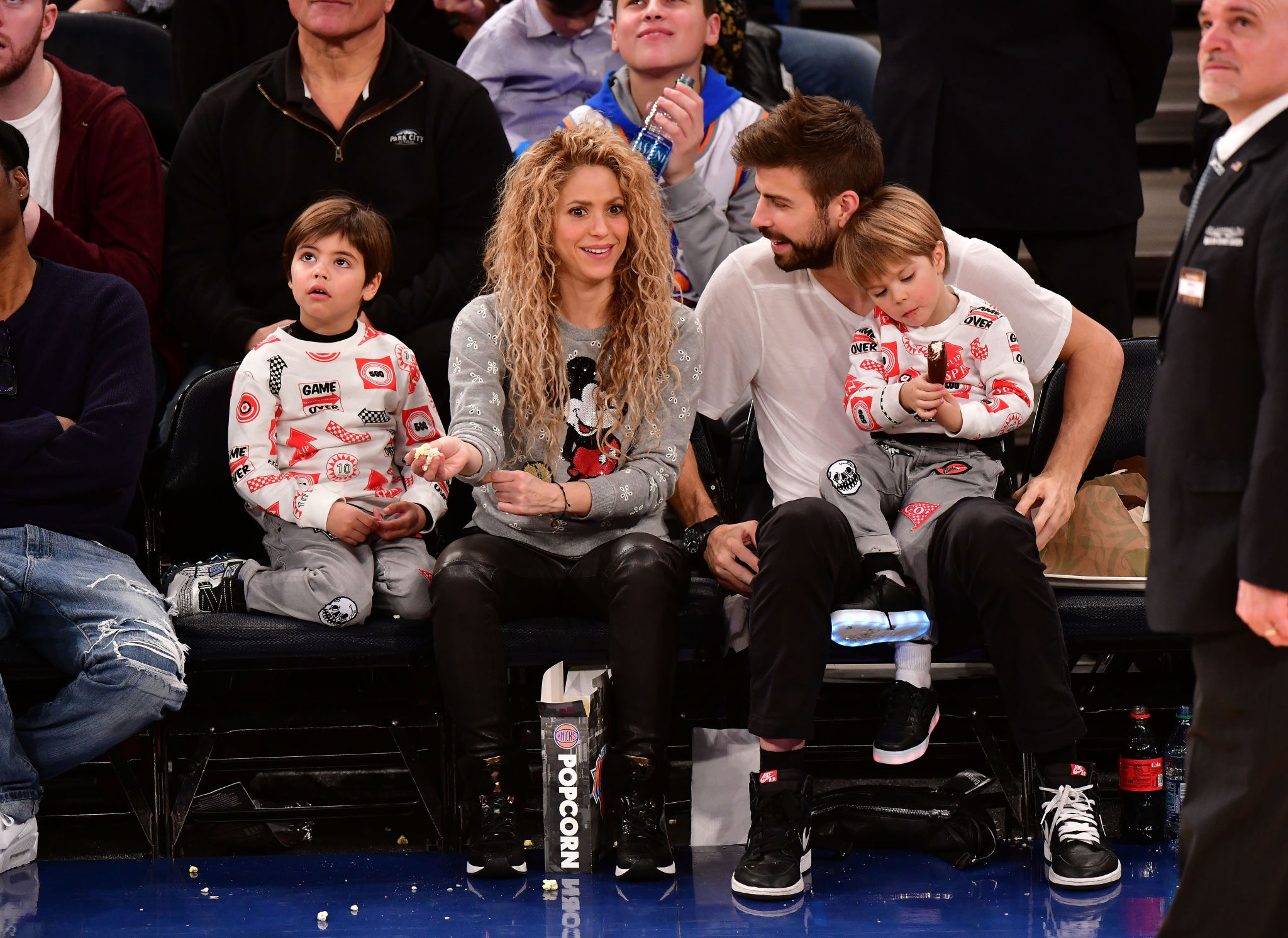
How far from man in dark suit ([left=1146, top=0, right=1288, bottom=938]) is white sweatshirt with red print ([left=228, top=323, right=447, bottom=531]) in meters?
1.63

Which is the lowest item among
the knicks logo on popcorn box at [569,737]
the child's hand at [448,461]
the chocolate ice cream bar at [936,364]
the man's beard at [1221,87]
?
the knicks logo on popcorn box at [569,737]

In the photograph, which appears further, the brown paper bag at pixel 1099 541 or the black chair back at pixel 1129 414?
the black chair back at pixel 1129 414

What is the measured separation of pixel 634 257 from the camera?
3139 mm

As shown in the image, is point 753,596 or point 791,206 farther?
point 791,206

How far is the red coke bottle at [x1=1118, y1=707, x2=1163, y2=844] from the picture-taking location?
2988 mm

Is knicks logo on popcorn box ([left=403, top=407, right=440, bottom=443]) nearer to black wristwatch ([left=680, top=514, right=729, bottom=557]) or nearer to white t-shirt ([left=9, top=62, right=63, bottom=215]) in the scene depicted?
black wristwatch ([left=680, top=514, right=729, bottom=557])

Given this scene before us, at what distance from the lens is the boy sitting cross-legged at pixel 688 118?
3590 mm

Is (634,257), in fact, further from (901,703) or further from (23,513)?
(23,513)

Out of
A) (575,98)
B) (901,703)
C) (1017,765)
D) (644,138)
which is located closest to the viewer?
(901,703)

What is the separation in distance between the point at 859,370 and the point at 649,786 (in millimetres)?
928

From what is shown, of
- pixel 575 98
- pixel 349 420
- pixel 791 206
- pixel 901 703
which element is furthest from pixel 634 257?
pixel 575 98

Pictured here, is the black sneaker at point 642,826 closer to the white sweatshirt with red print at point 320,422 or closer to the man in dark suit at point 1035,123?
the white sweatshirt with red print at point 320,422

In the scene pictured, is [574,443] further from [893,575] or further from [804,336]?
[893,575]

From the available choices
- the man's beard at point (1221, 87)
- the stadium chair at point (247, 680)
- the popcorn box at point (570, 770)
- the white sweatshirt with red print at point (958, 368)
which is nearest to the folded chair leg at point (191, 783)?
the stadium chair at point (247, 680)
